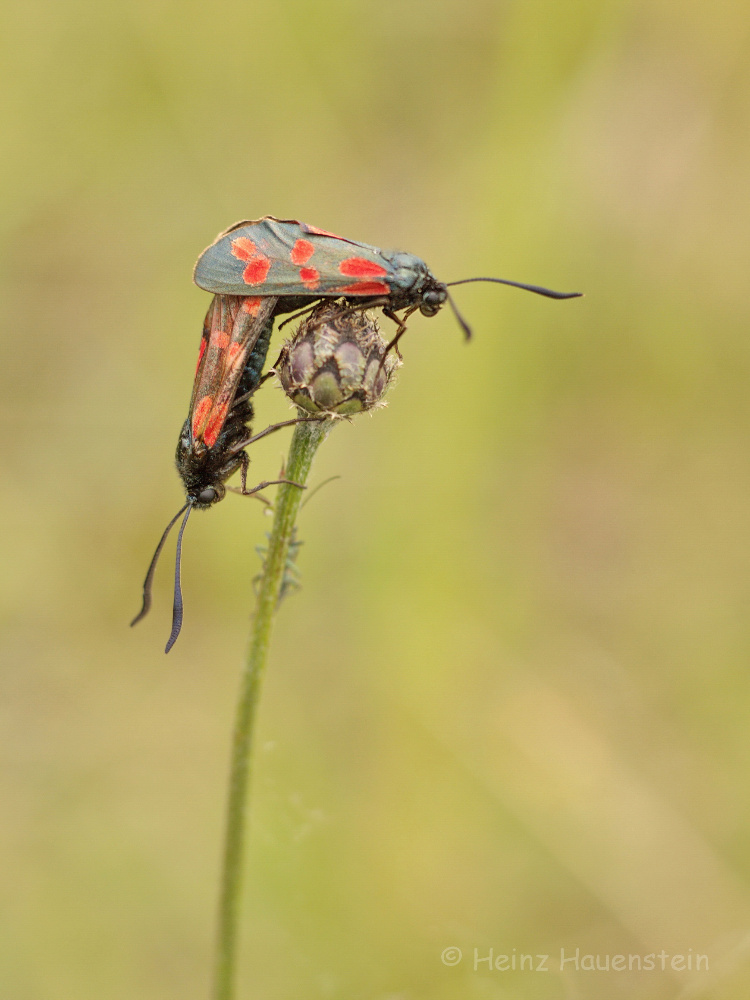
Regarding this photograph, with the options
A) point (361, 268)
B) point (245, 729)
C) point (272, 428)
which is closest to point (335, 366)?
point (272, 428)

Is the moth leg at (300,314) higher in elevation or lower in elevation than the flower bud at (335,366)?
higher

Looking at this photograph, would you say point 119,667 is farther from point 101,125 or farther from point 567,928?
point 101,125

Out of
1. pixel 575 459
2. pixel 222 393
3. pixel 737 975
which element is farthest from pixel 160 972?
pixel 575 459

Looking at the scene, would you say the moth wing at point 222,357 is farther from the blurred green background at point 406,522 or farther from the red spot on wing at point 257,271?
the blurred green background at point 406,522

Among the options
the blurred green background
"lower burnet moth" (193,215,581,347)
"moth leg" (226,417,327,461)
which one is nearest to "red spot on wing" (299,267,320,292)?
"lower burnet moth" (193,215,581,347)

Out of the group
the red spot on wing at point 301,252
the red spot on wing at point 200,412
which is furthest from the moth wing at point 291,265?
the red spot on wing at point 200,412

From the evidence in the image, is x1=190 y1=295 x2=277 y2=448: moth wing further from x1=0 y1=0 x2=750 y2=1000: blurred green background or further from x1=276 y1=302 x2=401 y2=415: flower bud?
x1=0 y1=0 x2=750 y2=1000: blurred green background
